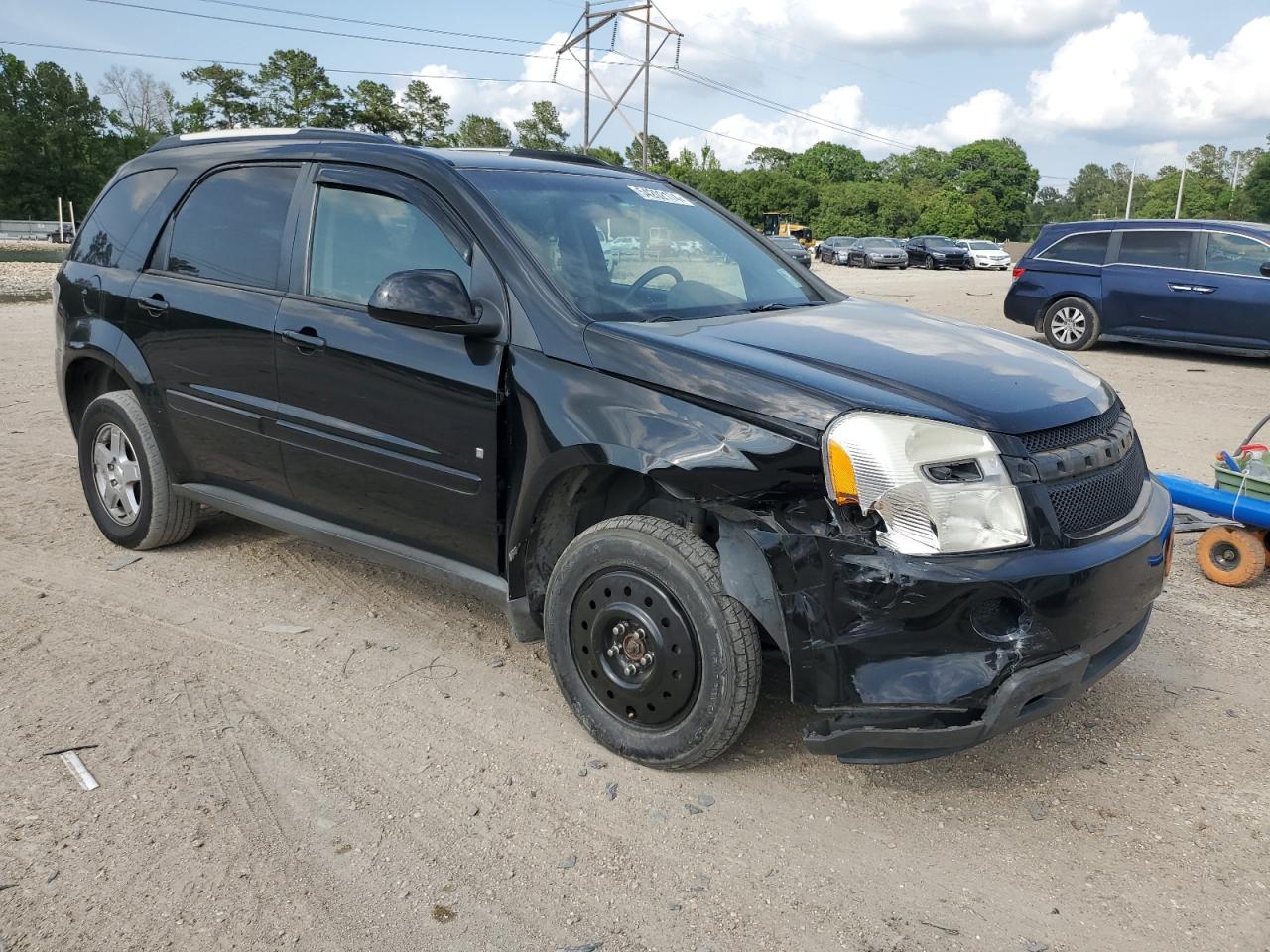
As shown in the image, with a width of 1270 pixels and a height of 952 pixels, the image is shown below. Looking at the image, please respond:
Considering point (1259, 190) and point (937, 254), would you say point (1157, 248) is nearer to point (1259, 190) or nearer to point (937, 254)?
point (937, 254)

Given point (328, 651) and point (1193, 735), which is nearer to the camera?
point (1193, 735)

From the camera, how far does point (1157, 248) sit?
493 inches

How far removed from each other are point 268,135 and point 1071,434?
11.3 ft

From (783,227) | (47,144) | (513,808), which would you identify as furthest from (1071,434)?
(47,144)

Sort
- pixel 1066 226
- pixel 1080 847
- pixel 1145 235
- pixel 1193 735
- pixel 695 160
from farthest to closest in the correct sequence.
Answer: pixel 695 160 → pixel 1066 226 → pixel 1145 235 → pixel 1193 735 → pixel 1080 847

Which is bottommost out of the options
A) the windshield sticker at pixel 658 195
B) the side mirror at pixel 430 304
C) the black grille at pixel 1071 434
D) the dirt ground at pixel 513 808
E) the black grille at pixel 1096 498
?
the dirt ground at pixel 513 808

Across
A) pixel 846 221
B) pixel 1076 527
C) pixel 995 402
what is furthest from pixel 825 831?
pixel 846 221

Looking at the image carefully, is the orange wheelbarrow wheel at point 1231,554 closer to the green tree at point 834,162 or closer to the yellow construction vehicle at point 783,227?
the yellow construction vehicle at point 783,227

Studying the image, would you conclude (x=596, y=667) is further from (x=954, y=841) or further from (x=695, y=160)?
(x=695, y=160)

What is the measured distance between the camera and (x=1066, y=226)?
13469mm

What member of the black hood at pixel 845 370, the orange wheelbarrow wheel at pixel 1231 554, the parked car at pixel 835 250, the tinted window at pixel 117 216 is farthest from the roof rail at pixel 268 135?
the parked car at pixel 835 250

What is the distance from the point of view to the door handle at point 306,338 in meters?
3.83

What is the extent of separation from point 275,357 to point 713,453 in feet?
6.51

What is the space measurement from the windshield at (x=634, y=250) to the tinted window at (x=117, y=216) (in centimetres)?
205
